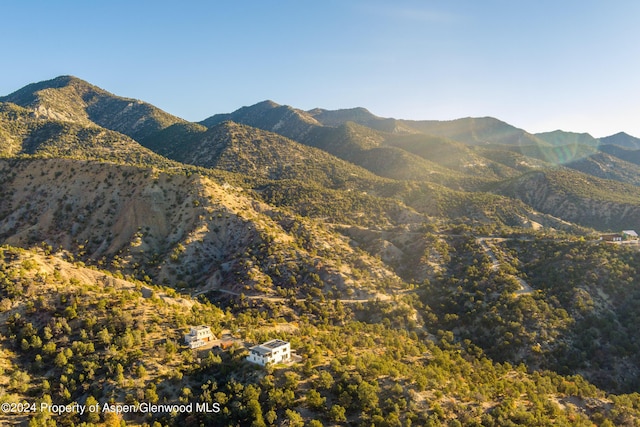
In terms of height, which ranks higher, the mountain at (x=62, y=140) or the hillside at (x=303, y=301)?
the mountain at (x=62, y=140)

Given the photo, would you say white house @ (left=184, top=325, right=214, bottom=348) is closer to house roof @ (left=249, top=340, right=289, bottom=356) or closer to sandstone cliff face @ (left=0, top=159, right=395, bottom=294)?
house roof @ (left=249, top=340, right=289, bottom=356)

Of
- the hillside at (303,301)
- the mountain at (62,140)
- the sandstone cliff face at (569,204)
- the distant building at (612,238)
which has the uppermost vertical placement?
the mountain at (62,140)

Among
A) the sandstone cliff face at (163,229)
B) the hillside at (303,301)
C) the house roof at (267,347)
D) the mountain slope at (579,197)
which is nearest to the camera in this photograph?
the hillside at (303,301)

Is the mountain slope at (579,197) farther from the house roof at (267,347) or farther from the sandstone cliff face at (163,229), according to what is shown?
the house roof at (267,347)

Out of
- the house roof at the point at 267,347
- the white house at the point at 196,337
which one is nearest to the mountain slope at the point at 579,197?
the house roof at the point at 267,347

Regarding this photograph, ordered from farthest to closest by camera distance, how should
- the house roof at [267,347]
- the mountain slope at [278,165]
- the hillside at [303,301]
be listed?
the mountain slope at [278,165] → the house roof at [267,347] → the hillside at [303,301]

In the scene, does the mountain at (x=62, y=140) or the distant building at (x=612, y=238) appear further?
the mountain at (x=62, y=140)

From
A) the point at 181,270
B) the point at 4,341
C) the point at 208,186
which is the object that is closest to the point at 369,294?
the point at 181,270

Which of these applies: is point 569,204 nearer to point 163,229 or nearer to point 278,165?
point 278,165

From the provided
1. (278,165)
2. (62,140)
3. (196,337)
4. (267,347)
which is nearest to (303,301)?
(267,347)
